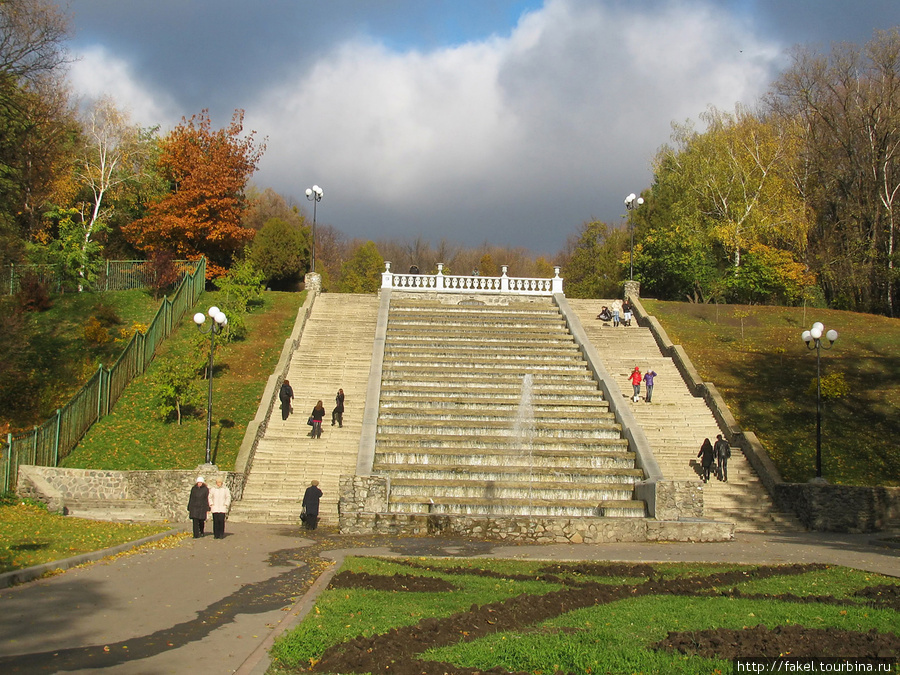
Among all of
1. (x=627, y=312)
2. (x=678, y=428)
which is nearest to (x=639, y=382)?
(x=678, y=428)

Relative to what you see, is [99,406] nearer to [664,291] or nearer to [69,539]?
[69,539]

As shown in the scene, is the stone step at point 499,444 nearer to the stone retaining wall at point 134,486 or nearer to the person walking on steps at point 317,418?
the person walking on steps at point 317,418

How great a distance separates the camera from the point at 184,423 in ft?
74.0

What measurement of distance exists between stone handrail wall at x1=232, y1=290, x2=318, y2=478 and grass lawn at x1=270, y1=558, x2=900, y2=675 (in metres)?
9.55

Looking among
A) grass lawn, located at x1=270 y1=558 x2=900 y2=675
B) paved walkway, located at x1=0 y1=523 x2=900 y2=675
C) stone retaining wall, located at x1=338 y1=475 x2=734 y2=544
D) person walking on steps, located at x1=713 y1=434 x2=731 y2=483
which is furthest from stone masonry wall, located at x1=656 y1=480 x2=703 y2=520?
grass lawn, located at x1=270 y1=558 x2=900 y2=675

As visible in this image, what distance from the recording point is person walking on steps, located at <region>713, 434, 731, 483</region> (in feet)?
66.9

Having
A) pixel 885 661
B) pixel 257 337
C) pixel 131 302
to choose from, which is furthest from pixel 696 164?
pixel 885 661

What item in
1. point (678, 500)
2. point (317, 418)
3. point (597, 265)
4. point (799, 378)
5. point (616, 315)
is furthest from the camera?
point (597, 265)

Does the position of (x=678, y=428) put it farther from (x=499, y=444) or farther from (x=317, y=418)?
(x=317, y=418)

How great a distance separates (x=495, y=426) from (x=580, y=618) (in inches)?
553

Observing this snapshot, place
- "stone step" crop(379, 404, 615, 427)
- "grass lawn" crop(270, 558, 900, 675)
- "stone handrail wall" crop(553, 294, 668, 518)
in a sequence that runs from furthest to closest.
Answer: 1. "stone step" crop(379, 404, 615, 427)
2. "stone handrail wall" crop(553, 294, 668, 518)
3. "grass lawn" crop(270, 558, 900, 675)

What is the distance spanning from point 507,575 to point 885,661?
5661mm

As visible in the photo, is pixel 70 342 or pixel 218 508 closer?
pixel 218 508

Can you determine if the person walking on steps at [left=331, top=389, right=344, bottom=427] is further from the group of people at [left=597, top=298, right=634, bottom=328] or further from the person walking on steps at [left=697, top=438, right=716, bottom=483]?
the group of people at [left=597, top=298, right=634, bottom=328]
